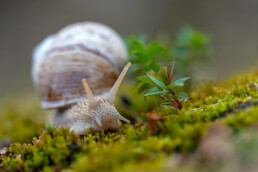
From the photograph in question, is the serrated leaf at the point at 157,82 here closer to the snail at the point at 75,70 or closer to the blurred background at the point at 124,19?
the snail at the point at 75,70

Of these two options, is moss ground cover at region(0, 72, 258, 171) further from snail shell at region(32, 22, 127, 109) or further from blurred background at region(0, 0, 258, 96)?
blurred background at region(0, 0, 258, 96)

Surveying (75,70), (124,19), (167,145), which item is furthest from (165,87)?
(124,19)

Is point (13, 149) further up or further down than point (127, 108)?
further down

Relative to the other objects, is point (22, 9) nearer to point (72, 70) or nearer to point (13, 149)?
point (72, 70)

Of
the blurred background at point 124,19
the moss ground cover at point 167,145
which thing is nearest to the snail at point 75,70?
the moss ground cover at point 167,145

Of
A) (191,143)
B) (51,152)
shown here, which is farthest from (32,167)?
(191,143)

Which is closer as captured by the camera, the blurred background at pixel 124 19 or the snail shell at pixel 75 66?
the snail shell at pixel 75 66

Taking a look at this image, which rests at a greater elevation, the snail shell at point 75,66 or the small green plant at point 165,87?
the snail shell at point 75,66
